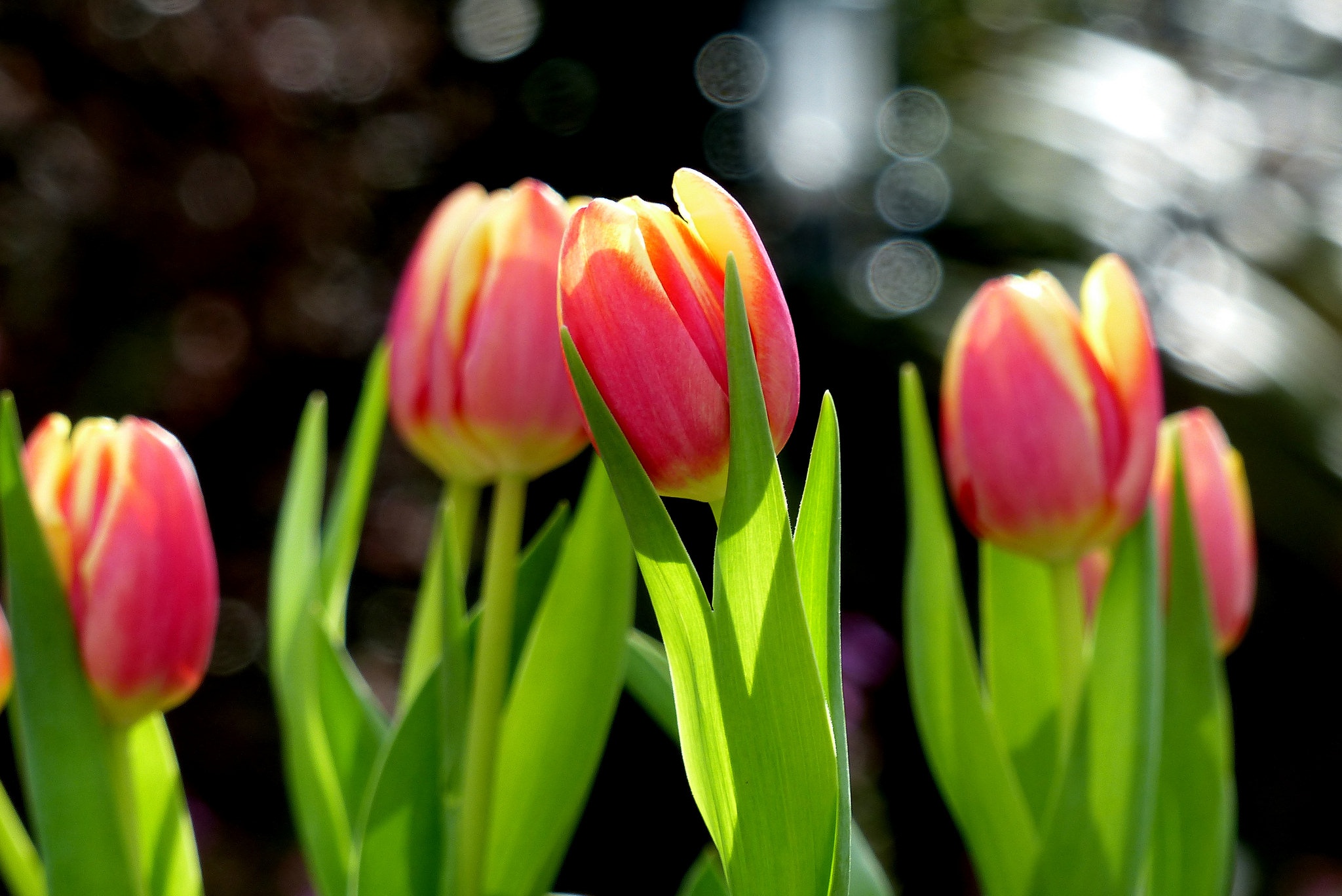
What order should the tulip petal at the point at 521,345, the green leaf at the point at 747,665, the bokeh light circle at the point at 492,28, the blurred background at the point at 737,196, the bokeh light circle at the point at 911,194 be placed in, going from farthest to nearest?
the bokeh light circle at the point at 911,194, the bokeh light circle at the point at 492,28, the blurred background at the point at 737,196, the tulip petal at the point at 521,345, the green leaf at the point at 747,665

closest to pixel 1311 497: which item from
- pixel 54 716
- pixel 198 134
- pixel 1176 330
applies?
pixel 1176 330

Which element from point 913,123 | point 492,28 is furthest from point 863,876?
point 913,123

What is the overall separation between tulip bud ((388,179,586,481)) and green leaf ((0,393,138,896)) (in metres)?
0.13

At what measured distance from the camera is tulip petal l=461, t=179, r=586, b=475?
1.30 feet

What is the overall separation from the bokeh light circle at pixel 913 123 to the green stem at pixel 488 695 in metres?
1.89

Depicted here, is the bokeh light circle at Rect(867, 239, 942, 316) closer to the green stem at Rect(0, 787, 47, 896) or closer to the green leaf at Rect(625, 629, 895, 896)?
the green leaf at Rect(625, 629, 895, 896)

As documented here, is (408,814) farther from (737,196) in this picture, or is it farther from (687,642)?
(737,196)

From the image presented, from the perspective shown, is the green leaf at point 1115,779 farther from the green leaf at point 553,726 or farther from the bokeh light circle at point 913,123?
the bokeh light circle at point 913,123

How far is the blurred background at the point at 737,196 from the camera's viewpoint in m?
1.54

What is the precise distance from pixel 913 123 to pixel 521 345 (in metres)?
1.96

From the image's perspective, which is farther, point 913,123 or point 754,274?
point 913,123

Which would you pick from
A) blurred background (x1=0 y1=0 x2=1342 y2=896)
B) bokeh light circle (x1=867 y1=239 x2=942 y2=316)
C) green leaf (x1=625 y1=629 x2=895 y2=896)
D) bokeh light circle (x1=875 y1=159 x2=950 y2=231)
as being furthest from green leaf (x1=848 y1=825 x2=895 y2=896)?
bokeh light circle (x1=875 y1=159 x2=950 y2=231)

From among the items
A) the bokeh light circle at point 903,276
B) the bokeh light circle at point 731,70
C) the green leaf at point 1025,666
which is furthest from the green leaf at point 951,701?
the bokeh light circle at point 731,70

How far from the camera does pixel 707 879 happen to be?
0.43m
